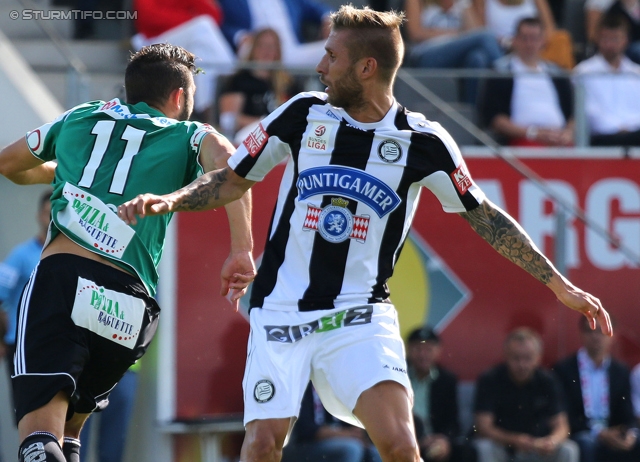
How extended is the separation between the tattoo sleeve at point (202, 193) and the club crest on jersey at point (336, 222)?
422mm

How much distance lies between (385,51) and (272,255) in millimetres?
1040

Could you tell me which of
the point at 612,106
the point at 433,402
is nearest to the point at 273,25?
the point at 612,106

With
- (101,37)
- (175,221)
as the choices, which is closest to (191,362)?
(175,221)

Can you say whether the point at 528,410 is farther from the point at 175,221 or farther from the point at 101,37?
the point at 101,37

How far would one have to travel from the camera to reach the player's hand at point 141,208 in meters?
3.86

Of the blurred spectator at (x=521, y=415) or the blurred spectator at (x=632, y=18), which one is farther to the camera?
the blurred spectator at (x=632, y=18)

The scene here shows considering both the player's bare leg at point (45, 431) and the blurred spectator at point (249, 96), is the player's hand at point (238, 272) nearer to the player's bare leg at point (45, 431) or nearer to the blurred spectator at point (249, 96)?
the player's bare leg at point (45, 431)

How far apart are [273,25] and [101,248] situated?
514cm

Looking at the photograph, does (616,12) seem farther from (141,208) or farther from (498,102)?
(141,208)

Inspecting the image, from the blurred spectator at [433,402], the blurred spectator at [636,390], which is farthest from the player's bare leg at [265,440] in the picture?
the blurred spectator at [636,390]

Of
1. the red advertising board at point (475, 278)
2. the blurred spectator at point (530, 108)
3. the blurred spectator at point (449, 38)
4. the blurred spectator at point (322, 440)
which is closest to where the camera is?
the blurred spectator at point (322, 440)

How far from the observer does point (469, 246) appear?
8398mm

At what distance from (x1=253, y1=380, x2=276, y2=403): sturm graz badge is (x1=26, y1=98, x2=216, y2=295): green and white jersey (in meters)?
0.71

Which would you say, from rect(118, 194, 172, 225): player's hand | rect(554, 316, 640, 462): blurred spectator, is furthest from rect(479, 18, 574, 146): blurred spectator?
rect(118, 194, 172, 225): player's hand
